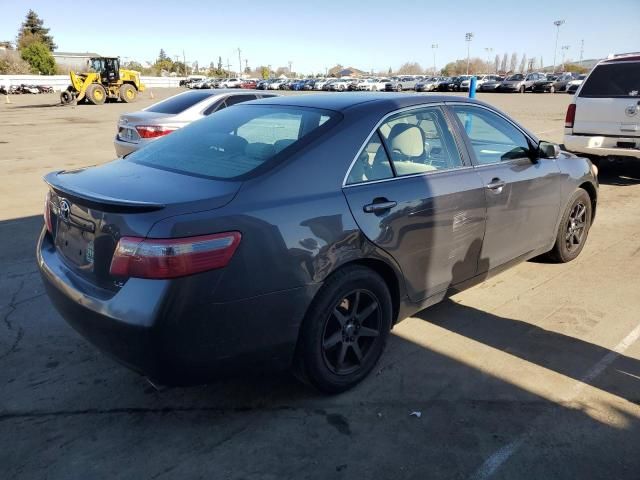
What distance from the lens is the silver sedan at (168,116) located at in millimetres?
8195

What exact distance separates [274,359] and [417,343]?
133 centimetres

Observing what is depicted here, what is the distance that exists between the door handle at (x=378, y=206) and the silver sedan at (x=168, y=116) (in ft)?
17.6

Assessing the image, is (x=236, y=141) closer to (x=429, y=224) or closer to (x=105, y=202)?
(x=105, y=202)

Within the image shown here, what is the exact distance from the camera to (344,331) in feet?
9.71

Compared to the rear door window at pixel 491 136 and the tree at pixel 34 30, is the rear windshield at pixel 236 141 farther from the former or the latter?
the tree at pixel 34 30

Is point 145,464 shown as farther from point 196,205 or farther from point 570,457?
point 570,457

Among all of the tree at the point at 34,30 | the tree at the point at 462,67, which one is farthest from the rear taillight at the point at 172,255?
the tree at the point at 462,67

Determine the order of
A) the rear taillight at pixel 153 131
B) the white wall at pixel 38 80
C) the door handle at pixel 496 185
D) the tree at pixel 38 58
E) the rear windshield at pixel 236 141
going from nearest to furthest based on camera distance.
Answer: the rear windshield at pixel 236 141, the door handle at pixel 496 185, the rear taillight at pixel 153 131, the white wall at pixel 38 80, the tree at pixel 38 58

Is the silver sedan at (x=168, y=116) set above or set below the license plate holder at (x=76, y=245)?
above

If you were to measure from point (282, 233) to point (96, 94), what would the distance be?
32.5 metres

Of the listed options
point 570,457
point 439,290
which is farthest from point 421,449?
point 439,290

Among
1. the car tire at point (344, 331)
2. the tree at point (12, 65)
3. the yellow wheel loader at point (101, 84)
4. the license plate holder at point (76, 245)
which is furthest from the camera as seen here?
the tree at point (12, 65)

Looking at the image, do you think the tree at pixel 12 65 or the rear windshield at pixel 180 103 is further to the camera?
the tree at pixel 12 65

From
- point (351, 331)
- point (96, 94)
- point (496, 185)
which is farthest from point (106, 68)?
point (351, 331)
